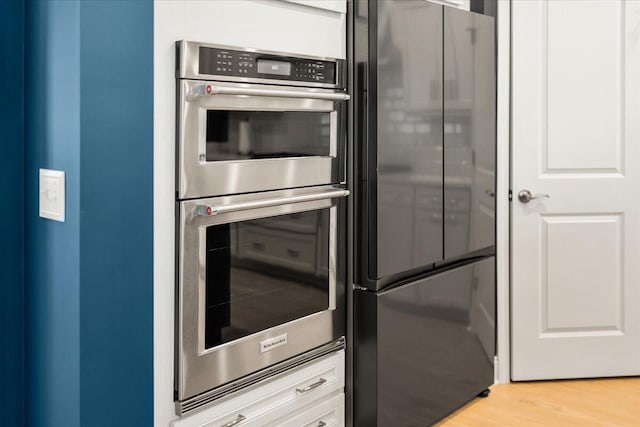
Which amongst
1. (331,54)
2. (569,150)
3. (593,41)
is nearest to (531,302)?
(569,150)

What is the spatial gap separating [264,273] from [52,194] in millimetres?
664

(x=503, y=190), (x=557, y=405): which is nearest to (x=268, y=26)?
(x=503, y=190)

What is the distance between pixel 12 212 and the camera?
1.81 metres

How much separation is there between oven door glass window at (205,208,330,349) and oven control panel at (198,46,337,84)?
1.40 ft

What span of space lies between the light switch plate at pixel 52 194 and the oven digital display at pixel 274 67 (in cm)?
65

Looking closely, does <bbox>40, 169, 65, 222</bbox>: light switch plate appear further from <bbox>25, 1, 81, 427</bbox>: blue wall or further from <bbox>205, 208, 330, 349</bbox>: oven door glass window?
<bbox>205, 208, 330, 349</bbox>: oven door glass window

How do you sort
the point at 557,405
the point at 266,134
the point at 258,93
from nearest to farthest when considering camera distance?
the point at 258,93
the point at 266,134
the point at 557,405

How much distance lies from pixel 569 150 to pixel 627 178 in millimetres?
315

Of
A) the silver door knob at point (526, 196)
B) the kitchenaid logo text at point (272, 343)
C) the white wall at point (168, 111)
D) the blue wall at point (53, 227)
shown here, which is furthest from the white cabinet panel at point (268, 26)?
the silver door knob at point (526, 196)

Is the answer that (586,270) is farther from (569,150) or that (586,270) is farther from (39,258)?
(39,258)

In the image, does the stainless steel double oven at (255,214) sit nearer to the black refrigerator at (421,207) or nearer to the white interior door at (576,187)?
the black refrigerator at (421,207)

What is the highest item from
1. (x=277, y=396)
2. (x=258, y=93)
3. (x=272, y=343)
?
(x=258, y=93)

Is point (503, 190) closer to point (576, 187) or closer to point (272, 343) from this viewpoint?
point (576, 187)

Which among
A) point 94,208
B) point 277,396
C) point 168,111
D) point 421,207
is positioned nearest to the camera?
point 94,208
